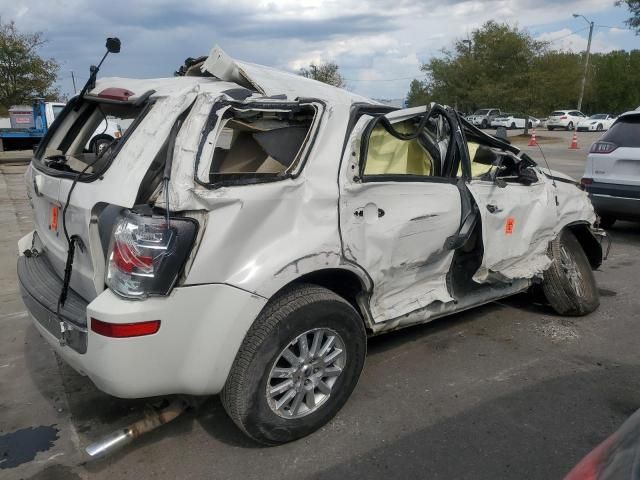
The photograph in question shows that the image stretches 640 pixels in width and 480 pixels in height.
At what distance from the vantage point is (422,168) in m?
3.77

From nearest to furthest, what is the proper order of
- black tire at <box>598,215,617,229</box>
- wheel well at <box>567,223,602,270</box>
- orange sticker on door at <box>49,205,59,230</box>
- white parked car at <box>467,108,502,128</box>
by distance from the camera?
orange sticker on door at <box>49,205,59,230</box>
wheel well at <box>567,223,602,270</box>
black tire at <box>598,215,617,229</box>
white parked car at <box>467,108,502,128</box>

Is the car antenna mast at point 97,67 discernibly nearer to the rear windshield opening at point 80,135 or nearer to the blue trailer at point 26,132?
the rear windshield opening at point 80,135

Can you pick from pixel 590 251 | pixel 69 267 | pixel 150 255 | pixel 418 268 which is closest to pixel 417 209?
pixel 418 268

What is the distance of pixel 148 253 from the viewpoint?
2.37 metres

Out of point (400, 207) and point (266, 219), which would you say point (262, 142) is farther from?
point (400, 207)

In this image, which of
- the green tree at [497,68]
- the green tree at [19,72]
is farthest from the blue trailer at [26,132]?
the green tree at [497,68]

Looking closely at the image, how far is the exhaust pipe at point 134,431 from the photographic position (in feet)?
8.38

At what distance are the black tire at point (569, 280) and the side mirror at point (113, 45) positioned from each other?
137 inches

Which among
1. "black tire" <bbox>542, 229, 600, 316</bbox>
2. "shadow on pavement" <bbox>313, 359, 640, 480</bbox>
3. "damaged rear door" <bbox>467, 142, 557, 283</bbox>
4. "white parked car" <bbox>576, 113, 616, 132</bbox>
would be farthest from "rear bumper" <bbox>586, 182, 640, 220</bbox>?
"white parked car" <bbox>576, 113, 616, 132</bbox>

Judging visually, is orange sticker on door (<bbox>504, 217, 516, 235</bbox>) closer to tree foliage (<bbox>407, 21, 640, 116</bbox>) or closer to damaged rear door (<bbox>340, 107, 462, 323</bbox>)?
damaged rear door (<bbox>340, 107, 462, 323</bbox>)

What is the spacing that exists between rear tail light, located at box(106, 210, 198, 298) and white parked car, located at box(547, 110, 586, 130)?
45983mm

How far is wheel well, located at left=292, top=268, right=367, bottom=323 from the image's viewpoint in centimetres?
297

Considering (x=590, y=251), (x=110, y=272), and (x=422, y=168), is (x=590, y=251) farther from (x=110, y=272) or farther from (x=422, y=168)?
(x=110, y=272)

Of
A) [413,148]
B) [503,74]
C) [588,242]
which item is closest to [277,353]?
[413,148]
